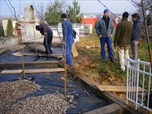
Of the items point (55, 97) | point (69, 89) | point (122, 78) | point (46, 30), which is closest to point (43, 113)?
point (55, 97)

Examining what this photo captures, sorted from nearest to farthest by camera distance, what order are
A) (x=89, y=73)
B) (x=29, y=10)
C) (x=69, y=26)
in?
(x=89, y=73)
(x=69, y=26)
(x=29, y=10)

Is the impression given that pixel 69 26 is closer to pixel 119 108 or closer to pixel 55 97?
pixel 55 97

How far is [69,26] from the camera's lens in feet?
24.2

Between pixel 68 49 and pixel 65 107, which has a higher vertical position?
pixel 68 49

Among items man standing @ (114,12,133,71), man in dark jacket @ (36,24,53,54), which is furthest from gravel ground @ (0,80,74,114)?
man in dark jacket @ (36,24,53,54)

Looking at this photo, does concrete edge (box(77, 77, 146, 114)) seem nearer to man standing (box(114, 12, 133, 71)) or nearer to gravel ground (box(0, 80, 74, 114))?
gravel ground (box(0, 80, 74, 114))

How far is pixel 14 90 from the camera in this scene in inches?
199

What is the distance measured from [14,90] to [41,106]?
4.12 feet

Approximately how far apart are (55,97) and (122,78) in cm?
234

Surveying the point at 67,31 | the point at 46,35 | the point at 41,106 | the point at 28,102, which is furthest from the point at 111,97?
the point at 46,35

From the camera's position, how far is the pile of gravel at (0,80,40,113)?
443 cm

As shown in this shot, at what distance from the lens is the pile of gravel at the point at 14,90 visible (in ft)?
14.5

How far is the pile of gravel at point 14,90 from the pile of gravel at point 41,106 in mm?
270

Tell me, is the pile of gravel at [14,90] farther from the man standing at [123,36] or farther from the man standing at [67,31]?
the man standing at [123,36]
